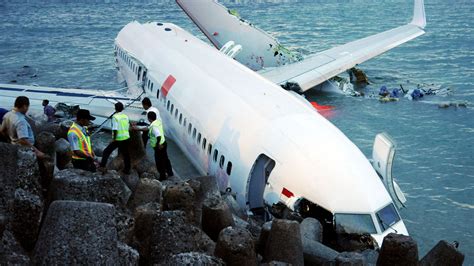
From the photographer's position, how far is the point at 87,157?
12.4 m

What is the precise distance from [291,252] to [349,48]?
25.0 meters

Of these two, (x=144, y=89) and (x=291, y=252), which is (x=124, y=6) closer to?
(x=144, y=89)

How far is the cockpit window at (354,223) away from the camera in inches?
470

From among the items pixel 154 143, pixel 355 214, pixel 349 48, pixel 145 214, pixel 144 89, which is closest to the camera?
pixel 145 214

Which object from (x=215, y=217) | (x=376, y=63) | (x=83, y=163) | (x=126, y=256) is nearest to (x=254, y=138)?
(x=83, y=163)

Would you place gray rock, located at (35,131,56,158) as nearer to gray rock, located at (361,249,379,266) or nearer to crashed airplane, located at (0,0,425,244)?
crashed airplane, located at (0,0,425,244)

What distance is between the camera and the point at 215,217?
996 centimetres

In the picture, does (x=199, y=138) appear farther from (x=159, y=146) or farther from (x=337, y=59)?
(x=337, y=59)

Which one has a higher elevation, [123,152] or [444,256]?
[444,256]

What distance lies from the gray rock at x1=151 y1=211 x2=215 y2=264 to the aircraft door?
575 cm

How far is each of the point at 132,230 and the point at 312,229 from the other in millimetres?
4462

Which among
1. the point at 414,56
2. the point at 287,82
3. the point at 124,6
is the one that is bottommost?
the point at 124,6

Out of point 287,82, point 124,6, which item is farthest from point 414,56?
point 124,6

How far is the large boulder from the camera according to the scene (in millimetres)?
6336
